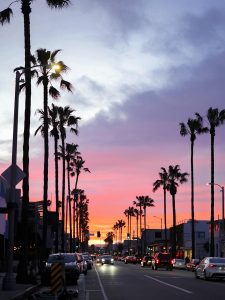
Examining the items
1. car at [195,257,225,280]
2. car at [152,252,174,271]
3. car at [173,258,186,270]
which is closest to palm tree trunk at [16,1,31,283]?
car at [195,257,225,280]

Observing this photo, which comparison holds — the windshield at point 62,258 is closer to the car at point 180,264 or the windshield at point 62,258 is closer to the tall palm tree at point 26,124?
the tall palm tree at point 26,124

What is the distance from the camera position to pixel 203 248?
116 metres

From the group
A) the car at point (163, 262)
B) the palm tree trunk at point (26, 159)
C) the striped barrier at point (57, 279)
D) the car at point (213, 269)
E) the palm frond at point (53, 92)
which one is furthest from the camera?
the car at point (163, 262)

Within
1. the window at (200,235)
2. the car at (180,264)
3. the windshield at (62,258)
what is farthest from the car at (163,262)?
the window at (200,235)

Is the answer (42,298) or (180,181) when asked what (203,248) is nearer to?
(180,181)

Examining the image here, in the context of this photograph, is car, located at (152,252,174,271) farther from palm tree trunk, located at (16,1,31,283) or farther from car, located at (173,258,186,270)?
palm tree trunk, located at (16,1,31,283)

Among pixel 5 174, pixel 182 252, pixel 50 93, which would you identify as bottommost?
pixel 182 252

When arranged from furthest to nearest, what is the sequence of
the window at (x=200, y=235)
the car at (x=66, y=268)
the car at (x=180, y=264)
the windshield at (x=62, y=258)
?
the window at (x=200, y=235) → the car at (x=180, y=264) → the windshield at (x=62, y=258) → the car at (x=66, y=268)

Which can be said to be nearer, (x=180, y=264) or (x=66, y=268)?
(x=66, y=268)

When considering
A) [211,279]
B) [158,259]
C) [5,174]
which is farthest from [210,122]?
[5,174]

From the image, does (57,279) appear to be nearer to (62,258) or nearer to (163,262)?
(62,258)

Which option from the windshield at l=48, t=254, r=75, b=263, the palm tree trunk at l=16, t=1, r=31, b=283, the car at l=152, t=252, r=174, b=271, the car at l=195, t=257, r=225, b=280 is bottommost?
the car at l=152, t=252, r=174, b=271

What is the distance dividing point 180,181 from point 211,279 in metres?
54.4

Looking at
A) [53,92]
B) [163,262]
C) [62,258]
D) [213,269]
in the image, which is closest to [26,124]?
[62,258]
